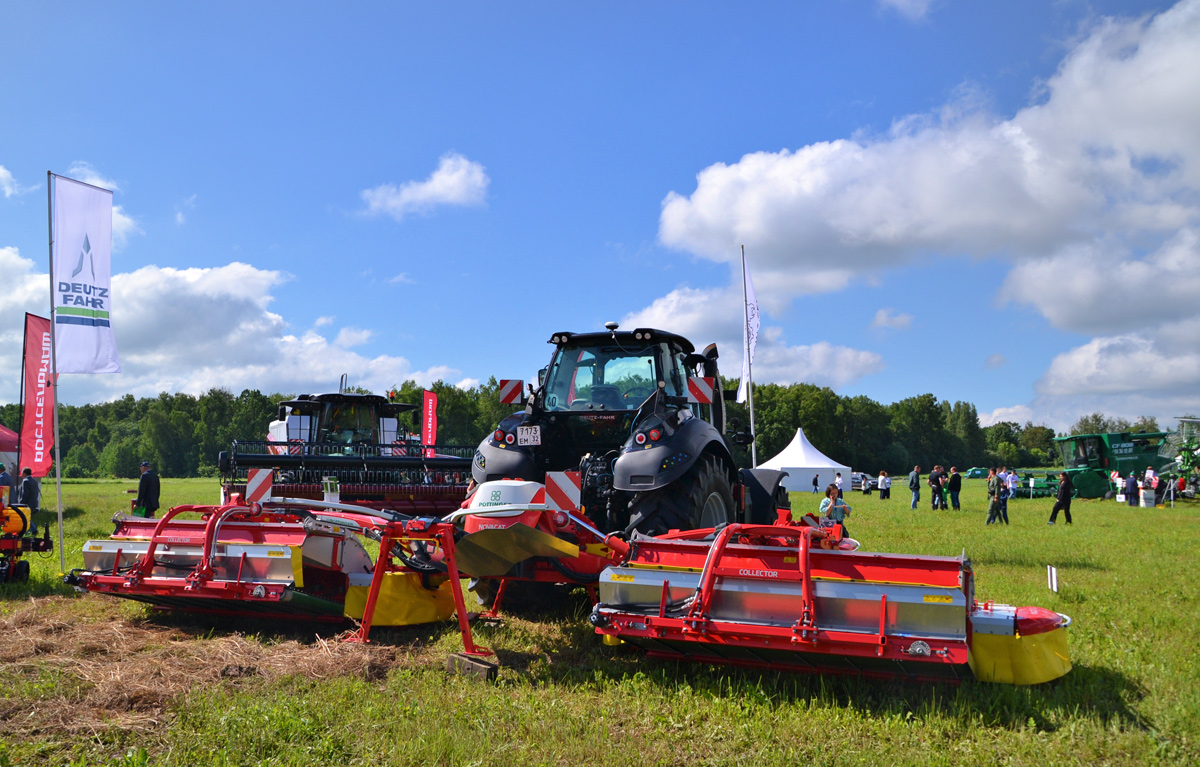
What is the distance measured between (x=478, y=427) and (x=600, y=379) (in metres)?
69.1

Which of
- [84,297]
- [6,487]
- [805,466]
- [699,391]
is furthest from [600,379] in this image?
[805,466]

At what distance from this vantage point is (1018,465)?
375 feet

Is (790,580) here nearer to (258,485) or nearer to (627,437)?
(627,437)

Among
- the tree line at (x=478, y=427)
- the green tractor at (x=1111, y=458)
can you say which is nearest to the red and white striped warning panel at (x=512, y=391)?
the green tractor at (x=1111, y=458)

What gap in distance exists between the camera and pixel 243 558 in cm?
536

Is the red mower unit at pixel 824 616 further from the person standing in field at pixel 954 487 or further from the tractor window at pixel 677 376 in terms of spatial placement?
the person standing in field at pixel 954 487

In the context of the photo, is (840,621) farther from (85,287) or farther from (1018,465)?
(1018,465)

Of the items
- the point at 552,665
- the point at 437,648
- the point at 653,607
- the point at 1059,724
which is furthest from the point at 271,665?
the point at 1059,724

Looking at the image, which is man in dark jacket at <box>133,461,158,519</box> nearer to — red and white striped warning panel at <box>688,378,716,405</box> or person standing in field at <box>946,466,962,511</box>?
red and white striped warning panel at <box>688,378,716,405</box>

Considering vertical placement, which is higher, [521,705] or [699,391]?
[699,391]

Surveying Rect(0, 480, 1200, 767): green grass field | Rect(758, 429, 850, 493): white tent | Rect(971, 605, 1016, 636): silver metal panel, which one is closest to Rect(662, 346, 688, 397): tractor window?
Rect(0, 480, 1200, 767): green grass field

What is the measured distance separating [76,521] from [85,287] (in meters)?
8.98

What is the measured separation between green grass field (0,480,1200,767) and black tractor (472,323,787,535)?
1075 millimetres

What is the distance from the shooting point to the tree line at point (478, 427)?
78750 mm
